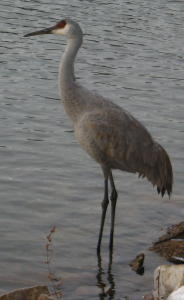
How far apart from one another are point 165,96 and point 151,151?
7.03 meters

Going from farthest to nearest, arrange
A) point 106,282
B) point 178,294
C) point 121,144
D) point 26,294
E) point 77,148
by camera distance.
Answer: point 77,148
point 121,144
point 106,282
point 26,294
point 178,294

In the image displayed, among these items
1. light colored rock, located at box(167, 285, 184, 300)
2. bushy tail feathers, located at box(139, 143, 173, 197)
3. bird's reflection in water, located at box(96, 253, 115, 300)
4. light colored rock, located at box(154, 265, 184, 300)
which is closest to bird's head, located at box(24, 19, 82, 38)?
bushy tail feathers, located at box(139, 143, 173, 197)

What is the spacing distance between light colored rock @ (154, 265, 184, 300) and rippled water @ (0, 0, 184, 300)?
2.12 ft

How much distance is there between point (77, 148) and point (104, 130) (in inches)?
149

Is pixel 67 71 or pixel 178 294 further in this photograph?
pixel 67 71

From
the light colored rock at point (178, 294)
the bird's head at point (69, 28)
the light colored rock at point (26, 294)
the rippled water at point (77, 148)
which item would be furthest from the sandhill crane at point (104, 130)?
the light colored rock at point (178, 294)

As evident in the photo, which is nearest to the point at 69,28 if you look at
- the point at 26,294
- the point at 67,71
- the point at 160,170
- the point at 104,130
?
the point at 67,71

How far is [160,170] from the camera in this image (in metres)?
9.43

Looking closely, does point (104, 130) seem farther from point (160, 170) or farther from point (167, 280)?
point (167, 280)

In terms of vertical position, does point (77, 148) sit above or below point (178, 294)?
below

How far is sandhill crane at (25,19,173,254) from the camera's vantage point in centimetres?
903

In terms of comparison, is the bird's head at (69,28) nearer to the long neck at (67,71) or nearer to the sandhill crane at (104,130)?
the sandhill crane at (104,130)

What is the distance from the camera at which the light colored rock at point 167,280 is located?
7.23m

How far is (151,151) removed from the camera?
9.29 metres
